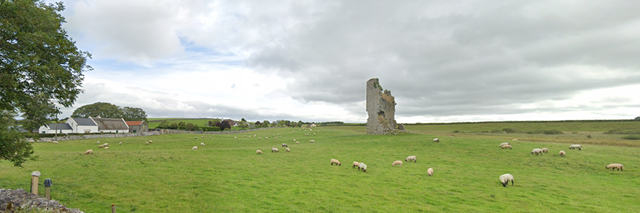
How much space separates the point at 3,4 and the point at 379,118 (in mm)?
42020

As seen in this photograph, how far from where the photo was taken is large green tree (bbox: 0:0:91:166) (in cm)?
1002

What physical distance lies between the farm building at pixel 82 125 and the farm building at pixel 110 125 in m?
1.24

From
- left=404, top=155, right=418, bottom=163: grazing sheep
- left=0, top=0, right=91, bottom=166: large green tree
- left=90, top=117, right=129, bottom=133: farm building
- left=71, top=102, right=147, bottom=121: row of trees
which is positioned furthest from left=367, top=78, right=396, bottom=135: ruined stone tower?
left=71, top=102, right=147, bottom=121: row of trees

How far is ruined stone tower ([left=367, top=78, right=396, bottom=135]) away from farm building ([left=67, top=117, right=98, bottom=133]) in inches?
3399

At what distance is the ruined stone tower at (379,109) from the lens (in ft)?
147

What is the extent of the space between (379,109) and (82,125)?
91.1m

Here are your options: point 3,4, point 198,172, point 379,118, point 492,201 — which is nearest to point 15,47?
point 3,4

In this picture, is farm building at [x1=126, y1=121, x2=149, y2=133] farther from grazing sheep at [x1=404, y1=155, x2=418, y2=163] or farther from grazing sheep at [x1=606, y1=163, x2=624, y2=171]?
grazing sheep at [x1=606, y1=163, x2=624, y2=171]

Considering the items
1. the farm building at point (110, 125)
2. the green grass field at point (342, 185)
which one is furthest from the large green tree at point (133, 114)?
the green grass field at point (342, 185)

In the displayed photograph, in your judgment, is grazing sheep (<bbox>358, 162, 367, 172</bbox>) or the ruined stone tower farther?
the ruined stone tower

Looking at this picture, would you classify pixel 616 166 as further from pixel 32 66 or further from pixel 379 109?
pixel 32 66

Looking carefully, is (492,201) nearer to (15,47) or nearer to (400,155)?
(400,155)

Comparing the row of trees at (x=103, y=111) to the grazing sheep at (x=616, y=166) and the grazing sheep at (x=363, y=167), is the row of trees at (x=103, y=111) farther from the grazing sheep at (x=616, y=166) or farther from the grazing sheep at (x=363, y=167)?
the grazing sheep at (x=616, y=166)

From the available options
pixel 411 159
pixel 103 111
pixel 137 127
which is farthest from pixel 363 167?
pixel 103 111
